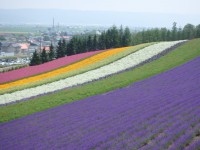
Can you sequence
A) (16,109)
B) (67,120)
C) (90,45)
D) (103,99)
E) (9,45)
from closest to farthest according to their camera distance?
1. (67,120)
2. (103,99)
3. (16,109)
4. (90,45)
5. (9,45)

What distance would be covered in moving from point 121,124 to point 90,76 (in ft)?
69.2

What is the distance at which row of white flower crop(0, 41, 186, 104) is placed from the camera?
99.5 ft

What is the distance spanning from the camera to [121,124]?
14094 mm

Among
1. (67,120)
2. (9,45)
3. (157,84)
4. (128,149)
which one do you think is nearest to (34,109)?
(67,120)

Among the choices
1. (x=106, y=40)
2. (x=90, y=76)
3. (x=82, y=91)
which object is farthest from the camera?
(x=106, y=40)

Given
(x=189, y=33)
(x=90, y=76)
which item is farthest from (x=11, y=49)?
(x=90, y=76)

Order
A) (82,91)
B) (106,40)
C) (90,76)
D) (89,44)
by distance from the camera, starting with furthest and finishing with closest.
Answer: (106,40) → (89,44) → (90,76) → (82,91)

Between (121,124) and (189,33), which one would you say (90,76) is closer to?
(121,124)

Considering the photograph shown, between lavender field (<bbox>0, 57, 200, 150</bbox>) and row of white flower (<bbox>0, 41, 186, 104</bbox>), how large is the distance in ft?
30.2

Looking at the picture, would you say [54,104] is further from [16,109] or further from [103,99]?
[103,99]

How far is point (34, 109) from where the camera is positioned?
2342cm

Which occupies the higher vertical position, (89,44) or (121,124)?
(89,44)

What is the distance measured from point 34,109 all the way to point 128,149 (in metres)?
14.2

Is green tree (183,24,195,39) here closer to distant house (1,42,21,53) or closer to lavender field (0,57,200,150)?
lavender field (0,57,200,150)
